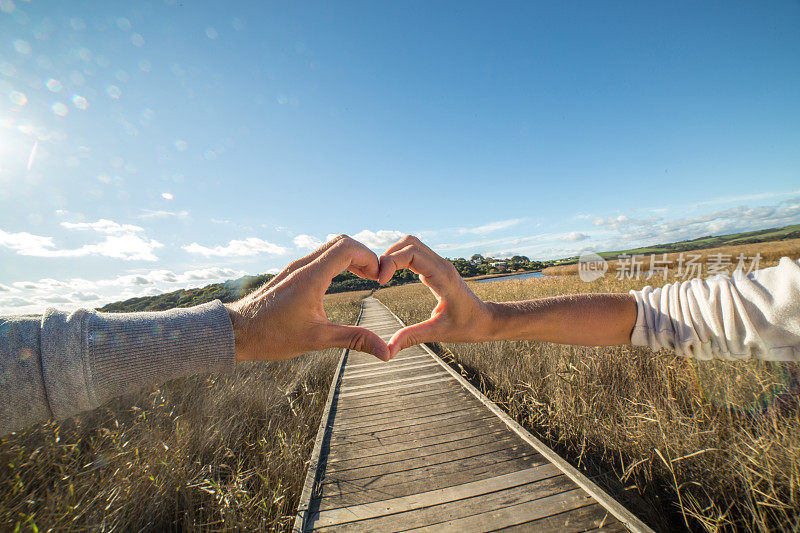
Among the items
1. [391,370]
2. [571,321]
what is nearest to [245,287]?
[391,370]

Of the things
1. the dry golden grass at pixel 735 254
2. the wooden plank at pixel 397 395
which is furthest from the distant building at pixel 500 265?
the wooden plank at pixel 397 395

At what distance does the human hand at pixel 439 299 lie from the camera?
1530mm

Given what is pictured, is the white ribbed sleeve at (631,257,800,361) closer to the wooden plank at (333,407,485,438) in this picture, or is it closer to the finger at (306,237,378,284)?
the finger at (306,237,378,284)

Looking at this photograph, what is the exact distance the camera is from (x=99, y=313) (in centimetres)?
124

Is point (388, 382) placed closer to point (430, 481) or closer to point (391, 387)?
point (391, 387)

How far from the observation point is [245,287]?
9352mm

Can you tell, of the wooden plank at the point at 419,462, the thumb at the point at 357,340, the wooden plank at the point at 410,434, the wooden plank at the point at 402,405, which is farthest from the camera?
the wooden plank at the point at 402,405

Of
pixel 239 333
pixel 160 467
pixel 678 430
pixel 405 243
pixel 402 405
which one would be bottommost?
pixel 402 405

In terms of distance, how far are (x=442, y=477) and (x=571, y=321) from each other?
2.11 meters

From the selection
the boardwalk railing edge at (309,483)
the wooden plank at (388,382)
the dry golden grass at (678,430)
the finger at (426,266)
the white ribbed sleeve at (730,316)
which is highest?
the finger at (426,266)

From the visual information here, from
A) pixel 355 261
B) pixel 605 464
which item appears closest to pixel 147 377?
pixel 355 261

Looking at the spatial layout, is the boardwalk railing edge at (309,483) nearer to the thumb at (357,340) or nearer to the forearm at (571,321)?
the thumb at (357,340)

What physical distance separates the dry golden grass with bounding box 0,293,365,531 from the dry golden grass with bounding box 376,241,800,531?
9.06 ft

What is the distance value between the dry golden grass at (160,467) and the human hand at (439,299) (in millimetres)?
1913
